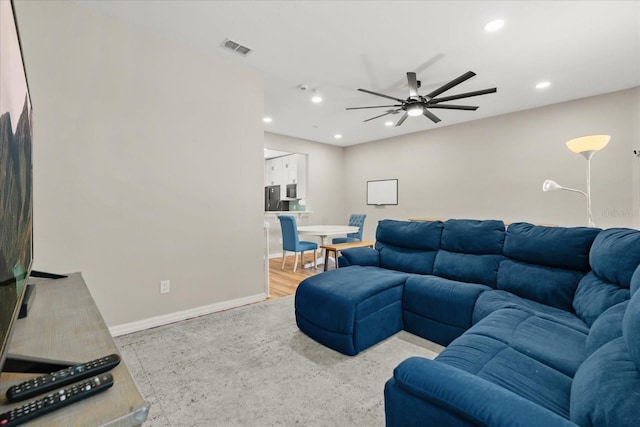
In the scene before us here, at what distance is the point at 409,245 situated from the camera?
310 cm

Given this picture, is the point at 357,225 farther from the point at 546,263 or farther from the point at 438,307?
the point at 546,263

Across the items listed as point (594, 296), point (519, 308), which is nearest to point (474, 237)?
point (519, 308)

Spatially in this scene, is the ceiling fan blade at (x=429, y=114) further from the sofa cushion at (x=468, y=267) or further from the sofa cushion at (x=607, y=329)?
the sofa cushion at (x=607, y=329)

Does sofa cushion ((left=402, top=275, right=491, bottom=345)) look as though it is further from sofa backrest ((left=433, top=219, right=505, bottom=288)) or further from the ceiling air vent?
the ceiling air vent

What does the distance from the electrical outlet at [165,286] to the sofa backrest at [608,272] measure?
124 inches

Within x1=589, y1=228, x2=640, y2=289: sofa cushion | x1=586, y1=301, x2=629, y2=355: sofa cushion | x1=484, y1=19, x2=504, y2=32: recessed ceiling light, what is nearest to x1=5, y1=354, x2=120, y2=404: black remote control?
x1=586, y1=301, x2=629, y2=355: sofa cushion

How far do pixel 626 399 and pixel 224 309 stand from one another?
300 centimetres

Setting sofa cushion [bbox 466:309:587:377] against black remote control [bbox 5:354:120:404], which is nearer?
black remote control [bbox 5:354:120:404]

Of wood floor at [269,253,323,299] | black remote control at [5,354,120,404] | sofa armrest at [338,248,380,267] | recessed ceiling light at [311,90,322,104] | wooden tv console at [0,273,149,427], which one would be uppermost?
recessed ceiling light at [311,90,322,104]

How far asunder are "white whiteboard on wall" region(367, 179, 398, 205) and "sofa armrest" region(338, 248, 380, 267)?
370cm

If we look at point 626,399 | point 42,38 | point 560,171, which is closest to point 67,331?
point 626,399

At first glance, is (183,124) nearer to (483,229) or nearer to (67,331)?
(67,331)

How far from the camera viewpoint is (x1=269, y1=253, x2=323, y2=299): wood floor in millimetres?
3756

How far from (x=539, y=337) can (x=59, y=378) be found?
1.94 meters
